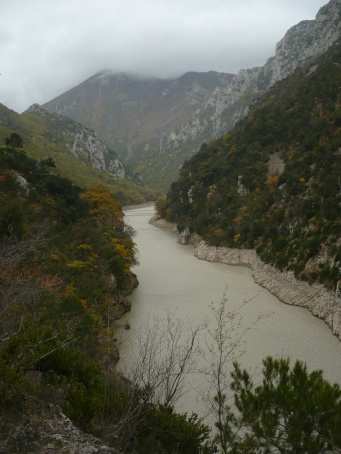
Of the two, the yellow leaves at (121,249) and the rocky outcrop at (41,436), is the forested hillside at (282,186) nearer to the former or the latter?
the yellow leaves at (121,249)

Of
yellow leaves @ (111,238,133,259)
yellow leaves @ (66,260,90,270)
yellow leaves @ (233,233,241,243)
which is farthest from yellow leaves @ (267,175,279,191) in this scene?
yellow leaves @ (66,260,90,270)

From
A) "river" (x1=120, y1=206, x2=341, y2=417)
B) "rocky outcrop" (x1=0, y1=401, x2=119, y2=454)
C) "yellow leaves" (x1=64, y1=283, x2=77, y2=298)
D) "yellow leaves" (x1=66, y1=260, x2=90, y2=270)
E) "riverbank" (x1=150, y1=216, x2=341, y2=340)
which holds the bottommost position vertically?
"river" (x1=120, y1=206, x2=341, y2=417)

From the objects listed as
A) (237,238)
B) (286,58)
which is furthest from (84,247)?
(286,58)

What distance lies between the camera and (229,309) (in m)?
22.6

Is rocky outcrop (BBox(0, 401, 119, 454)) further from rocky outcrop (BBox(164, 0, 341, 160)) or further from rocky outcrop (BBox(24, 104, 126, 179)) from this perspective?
rocky outcrop (BBox(24, 104, 126, 179))

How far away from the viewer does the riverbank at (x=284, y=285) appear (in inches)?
786

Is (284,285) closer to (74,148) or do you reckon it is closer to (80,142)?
(74,148)

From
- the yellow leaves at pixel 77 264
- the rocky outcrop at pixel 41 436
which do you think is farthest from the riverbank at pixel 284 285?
the rocky outcrop at pixel 41 436

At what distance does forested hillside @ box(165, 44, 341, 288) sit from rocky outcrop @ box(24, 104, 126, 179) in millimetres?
87113

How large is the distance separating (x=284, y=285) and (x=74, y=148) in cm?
13079

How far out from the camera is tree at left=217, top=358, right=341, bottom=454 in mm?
5926

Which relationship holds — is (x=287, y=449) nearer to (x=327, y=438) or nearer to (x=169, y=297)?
(x=327, y=438)

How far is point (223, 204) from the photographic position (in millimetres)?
46375

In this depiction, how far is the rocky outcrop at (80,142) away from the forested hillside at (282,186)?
87113 mm
